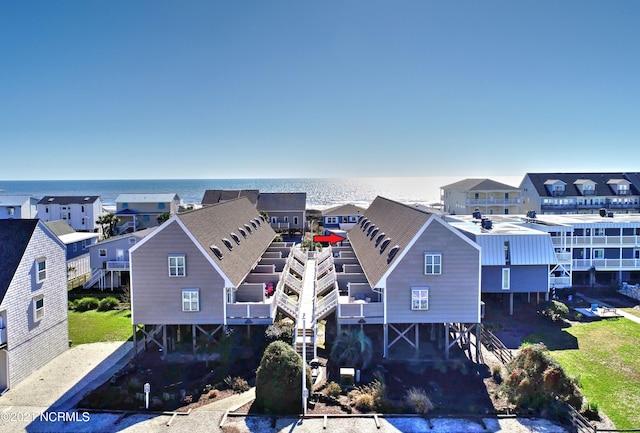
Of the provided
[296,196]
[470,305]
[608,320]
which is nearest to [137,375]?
[470,305]

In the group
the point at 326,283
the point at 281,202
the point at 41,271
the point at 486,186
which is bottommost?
the point at 326,283

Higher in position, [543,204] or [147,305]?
[543,204]

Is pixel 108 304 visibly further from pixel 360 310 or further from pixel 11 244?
pixel 360 310

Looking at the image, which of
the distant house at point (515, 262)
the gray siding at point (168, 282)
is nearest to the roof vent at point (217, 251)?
the gray siding at point (168, 282)

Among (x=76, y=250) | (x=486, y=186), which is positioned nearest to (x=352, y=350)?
(x=76, y=250)

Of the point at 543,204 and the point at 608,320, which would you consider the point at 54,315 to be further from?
the point at 543,204
